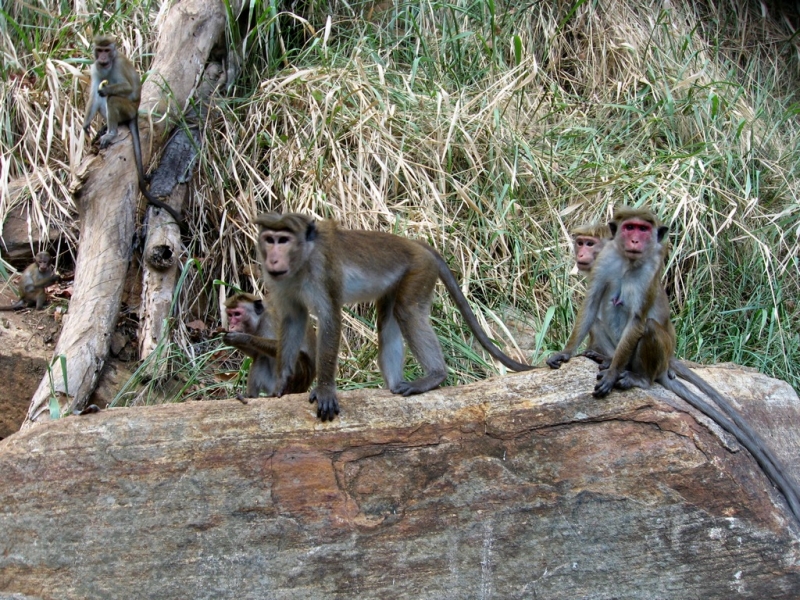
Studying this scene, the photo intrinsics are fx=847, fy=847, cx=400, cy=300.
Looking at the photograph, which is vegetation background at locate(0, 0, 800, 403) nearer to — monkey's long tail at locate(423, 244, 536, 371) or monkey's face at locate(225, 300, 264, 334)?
monkey's face at locate(225, 300, 264, 334)

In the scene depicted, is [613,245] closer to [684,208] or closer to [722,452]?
[722,452]

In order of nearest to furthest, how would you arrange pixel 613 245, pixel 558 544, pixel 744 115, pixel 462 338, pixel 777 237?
pixel 558 544 → pixel 613 245 → pixel 462 338 → pixel 777 237 → pixel 744 115

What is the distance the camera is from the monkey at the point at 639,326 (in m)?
3.61

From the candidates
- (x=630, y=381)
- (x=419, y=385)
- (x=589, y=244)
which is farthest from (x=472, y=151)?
(x=630, y=381)

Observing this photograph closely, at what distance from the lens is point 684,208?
5984mm

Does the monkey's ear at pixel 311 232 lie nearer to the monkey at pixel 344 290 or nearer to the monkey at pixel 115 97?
the monkey at pixel 344 290

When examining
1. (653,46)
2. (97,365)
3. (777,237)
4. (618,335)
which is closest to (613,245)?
(618,335)

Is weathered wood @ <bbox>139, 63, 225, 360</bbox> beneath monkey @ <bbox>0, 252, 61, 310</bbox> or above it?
above

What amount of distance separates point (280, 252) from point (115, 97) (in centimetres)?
331

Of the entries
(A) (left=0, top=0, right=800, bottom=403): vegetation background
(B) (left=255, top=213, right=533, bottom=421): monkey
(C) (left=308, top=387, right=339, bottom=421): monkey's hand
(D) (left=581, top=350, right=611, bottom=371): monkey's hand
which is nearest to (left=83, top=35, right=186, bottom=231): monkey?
(A) (left=0, top=0, right=800, bottom=403): vegetation background

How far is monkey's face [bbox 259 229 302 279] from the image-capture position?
146 inches

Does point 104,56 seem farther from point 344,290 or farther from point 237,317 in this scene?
point 344,290

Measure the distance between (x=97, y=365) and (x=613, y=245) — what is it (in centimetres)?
333

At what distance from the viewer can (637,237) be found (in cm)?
409
